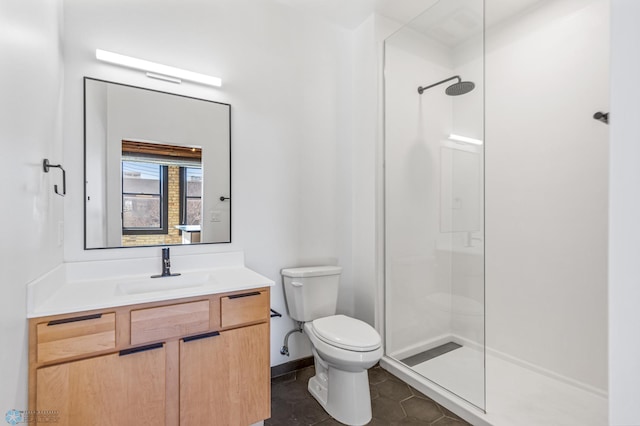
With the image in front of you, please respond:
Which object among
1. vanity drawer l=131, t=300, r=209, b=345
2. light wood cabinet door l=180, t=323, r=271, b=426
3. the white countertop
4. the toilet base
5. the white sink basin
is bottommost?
the toilet base

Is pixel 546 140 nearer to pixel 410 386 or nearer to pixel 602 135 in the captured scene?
pixel 602 135

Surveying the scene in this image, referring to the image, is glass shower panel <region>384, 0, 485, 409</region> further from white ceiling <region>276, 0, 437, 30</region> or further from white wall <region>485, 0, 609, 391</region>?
white wall <region>485, 0, 609, 391</region>

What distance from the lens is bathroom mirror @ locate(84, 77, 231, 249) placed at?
5.46ft

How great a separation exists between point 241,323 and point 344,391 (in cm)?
73

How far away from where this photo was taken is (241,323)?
5.04 feet

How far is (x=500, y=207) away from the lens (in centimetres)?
248

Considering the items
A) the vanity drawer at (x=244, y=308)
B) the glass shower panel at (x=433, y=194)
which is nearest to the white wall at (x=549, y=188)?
the glass shower panel at (x=433, y=194)

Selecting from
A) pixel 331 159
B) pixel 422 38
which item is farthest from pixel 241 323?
pixel 422 38

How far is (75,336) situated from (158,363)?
1.09ft

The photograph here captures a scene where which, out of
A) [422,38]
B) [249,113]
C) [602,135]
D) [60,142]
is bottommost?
[60,142]

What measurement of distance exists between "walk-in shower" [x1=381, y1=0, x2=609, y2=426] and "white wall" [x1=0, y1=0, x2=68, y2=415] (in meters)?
1.99

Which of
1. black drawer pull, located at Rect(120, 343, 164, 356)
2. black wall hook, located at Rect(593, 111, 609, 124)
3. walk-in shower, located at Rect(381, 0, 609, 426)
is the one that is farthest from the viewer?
walk-in shower, located at Rect(381, 0, 609, 426)

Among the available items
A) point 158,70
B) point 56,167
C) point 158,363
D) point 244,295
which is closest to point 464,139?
point 244,295

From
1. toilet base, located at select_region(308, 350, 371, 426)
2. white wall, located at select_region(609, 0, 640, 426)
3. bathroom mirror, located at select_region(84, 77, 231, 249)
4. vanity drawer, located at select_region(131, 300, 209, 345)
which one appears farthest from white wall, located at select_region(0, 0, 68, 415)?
white wall, located at select_region(609, 0, 640, 426)
